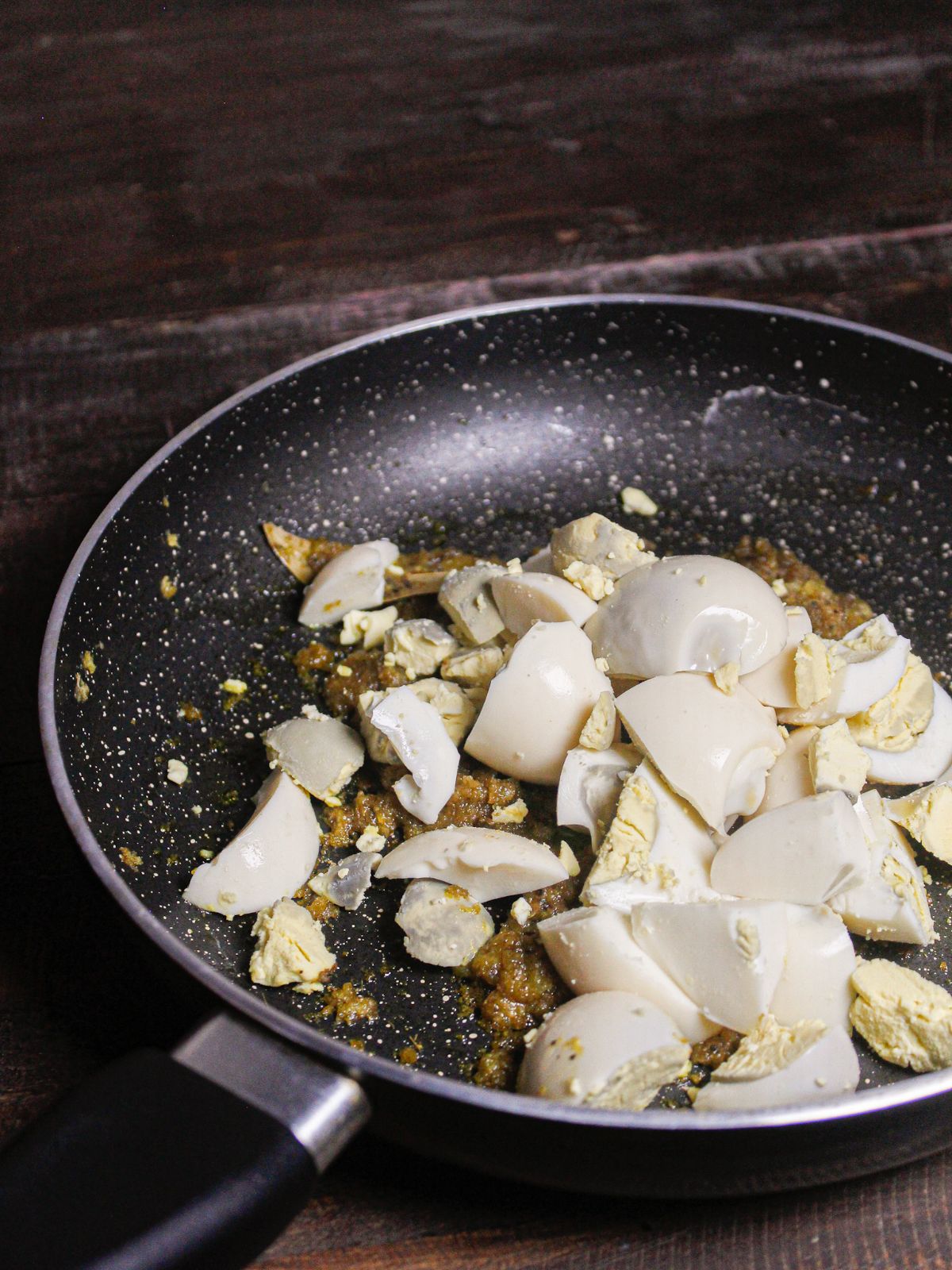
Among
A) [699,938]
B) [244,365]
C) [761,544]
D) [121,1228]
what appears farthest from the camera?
[244,365]

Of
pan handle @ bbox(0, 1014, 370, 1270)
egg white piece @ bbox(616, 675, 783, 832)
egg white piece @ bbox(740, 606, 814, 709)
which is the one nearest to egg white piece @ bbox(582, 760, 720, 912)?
egg white piece @ bbox(616, 675, 783, 832)

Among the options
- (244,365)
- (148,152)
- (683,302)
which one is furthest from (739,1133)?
(148,152)

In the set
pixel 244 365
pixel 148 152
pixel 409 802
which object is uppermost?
pixel 148 152

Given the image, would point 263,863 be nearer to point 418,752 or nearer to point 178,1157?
point 418,752

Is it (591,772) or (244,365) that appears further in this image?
(244,365)

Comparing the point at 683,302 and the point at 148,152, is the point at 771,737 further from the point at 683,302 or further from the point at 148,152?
the point at 148,152

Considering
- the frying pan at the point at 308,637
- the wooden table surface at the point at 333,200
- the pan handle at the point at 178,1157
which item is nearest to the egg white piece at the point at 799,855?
the frying pan at the point at 308,637
